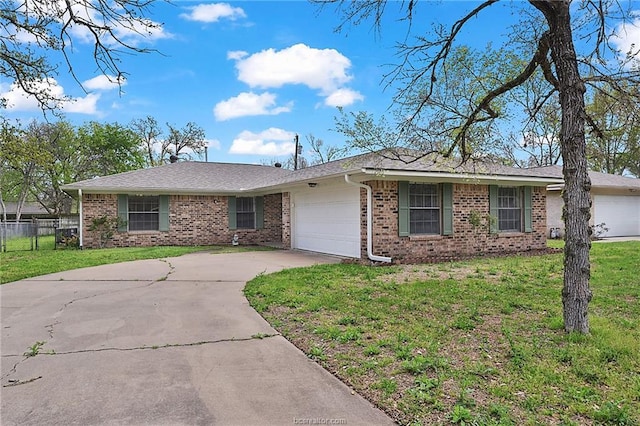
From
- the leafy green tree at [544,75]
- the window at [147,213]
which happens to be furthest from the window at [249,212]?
the leafy green tree at [544,75]

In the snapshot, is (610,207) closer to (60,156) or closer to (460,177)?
(460,177)

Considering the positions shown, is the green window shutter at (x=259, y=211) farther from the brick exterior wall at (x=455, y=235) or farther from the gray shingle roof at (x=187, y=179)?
the brick exterior wall at (x=455, y=235)

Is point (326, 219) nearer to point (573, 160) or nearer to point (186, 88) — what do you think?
point (186, 88)

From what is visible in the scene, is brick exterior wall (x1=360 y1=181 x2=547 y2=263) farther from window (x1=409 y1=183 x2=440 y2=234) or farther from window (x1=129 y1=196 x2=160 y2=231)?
window (x1=129 y1=196 x2=160 y2=231)

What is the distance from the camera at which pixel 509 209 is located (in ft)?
42.0

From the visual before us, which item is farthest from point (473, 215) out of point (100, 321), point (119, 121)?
point (119, 121)

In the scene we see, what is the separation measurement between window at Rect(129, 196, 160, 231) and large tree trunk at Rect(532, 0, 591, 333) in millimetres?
14063

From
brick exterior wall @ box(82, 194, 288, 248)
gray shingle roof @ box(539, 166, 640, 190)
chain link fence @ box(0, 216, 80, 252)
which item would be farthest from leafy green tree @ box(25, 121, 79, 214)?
gray shingle roof @ box(539, 166, 640, 190)

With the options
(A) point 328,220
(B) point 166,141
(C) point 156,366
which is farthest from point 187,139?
(C) point 156,366

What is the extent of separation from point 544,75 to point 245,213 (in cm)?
1334

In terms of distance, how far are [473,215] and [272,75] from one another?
39.0ft

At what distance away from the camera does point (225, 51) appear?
12625 mm

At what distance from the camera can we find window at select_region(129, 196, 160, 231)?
15.3 m

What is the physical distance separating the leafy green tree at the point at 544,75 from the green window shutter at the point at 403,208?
3298 millimetres
